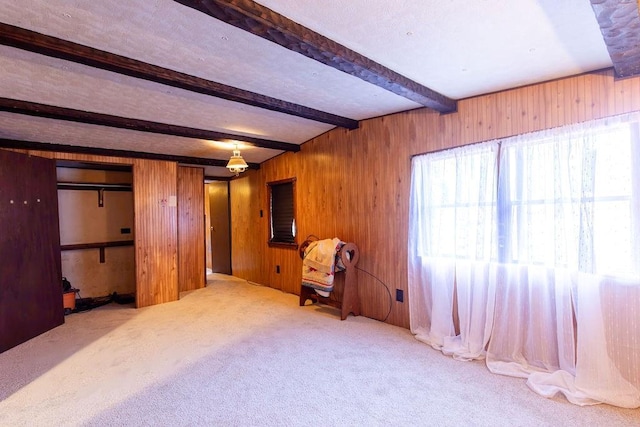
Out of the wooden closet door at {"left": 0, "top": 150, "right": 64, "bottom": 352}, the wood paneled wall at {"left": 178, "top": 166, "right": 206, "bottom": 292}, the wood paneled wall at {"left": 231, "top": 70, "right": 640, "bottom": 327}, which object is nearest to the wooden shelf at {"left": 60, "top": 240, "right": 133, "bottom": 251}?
the wood paneled wall at {"left": 178, "top": 166, "right": 206, "bottom": 292}

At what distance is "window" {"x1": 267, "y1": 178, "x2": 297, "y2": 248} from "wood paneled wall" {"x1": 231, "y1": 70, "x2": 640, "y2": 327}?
0.48 feet

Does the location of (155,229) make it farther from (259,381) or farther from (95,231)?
(259,381)

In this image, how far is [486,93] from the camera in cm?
271

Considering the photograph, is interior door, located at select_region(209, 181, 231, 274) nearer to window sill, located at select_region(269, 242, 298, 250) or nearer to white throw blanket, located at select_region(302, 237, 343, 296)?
window sill, located at select_region(269, 242, 298, 250)

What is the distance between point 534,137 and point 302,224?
3120 mm

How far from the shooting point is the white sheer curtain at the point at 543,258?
206 cm

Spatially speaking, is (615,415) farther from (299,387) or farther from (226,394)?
(226,394)

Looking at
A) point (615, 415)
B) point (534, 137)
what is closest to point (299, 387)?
point (615, 415)

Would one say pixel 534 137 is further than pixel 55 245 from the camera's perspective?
No

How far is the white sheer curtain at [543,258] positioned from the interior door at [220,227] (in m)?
4.79


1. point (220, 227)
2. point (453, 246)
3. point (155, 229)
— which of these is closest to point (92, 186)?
point (155, 229)

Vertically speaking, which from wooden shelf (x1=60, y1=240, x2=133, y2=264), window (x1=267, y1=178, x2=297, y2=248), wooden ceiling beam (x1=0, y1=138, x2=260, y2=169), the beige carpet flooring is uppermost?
wooden ceiling beam (x1=0, y1=138, x2=260, y2=169)

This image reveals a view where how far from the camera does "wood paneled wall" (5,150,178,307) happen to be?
14.6 ft

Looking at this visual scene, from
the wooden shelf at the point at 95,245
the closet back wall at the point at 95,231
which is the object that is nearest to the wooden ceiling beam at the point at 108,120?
the closet back wall at the point at 95,231
